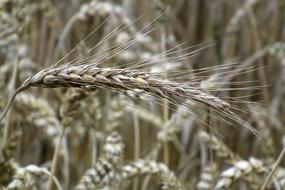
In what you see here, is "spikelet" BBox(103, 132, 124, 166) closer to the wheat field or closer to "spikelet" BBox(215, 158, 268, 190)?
the wheat field

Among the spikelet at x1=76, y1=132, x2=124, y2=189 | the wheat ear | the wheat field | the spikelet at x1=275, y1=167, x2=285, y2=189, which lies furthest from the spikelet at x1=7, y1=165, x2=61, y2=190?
the spikelet at x1=275, y1=167, x2=285, y2=189

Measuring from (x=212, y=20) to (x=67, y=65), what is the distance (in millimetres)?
1965

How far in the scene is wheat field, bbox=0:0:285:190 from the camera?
1.21 m

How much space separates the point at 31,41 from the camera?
2.85m

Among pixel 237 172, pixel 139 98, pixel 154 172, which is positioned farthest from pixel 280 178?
pixel 139 98

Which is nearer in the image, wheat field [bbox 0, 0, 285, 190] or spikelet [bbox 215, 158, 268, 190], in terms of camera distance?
wheat field [bbox 0, 0, 285, 190]

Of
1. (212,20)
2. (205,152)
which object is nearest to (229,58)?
(212,20)

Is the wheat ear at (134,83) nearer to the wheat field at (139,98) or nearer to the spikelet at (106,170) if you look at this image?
the wheat field at (139,98)

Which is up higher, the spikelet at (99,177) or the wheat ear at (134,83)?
the wheat ear at (134,83)

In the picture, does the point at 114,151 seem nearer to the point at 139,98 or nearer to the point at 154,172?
the point at 154,172

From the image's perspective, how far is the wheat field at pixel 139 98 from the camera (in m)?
1.21

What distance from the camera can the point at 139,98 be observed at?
1319 mm

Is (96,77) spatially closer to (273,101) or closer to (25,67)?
(25,67)

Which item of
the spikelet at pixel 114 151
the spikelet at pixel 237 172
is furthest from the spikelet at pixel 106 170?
the spikelet at pixel 237 172
